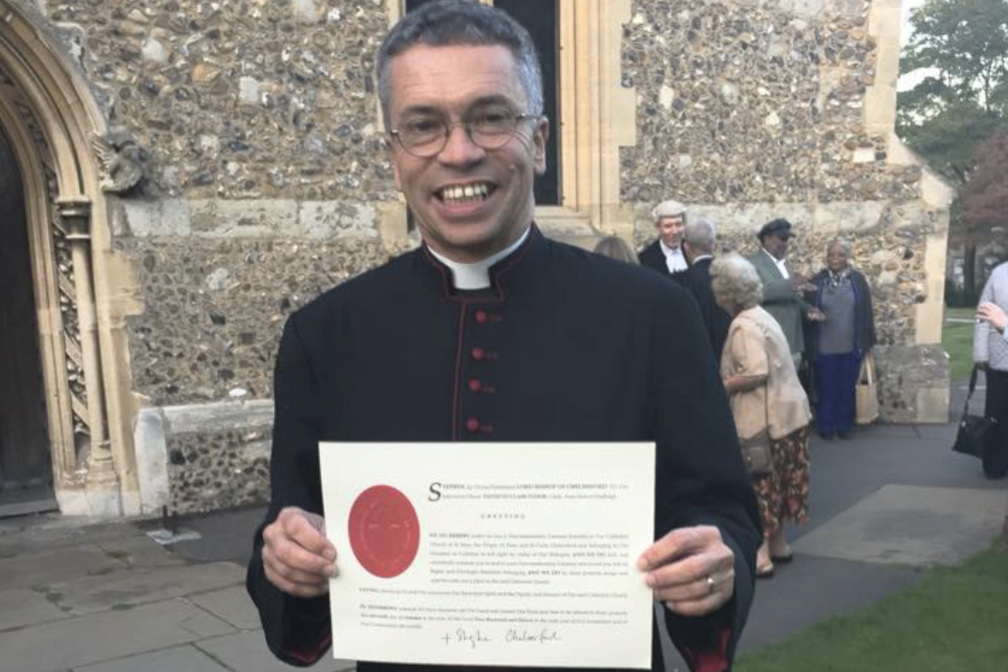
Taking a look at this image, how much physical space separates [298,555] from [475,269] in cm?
61

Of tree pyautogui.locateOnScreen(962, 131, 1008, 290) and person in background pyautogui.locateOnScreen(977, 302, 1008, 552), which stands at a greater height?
tree pyautogui.locateOnScreen(962, 131, 1008, 290)

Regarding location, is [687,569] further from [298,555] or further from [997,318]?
[997,318]

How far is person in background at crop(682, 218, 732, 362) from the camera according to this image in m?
5.53

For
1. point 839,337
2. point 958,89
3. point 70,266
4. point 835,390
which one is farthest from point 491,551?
point 958,89

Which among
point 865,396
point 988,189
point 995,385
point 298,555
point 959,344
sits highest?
point 988,189

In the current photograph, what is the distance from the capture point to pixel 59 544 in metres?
6.26

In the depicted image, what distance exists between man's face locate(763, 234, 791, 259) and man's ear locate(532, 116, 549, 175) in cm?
682

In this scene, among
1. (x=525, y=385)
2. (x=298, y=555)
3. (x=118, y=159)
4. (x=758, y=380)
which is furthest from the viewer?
(x=118, y=159)

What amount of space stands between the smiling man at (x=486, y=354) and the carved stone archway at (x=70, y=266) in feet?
17.7

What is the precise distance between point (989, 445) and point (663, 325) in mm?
6802

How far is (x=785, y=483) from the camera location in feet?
17.5

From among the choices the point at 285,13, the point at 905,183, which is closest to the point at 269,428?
the point at 285,13

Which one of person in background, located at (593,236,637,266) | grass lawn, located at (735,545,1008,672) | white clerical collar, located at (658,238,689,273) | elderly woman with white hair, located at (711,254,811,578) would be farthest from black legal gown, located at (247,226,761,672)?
white clerical collar, located at (658,238,689,273)

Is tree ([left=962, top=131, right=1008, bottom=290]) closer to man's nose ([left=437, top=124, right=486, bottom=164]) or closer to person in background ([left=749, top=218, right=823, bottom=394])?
person in background ([left=749, top=218, right=823, bottom=394])
